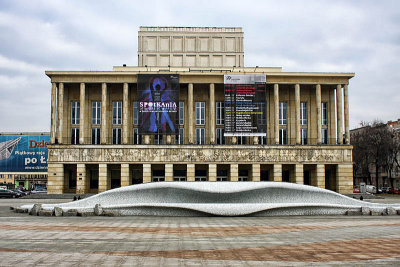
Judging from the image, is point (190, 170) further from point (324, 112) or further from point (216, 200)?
point (216, 200)

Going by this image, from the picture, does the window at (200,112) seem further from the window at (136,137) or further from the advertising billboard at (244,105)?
the window at (136,137)

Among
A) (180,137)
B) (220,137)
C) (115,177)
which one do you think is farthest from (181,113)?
(115,177)

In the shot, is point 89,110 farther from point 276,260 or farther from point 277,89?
point 276,260

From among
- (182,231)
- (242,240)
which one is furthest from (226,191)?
(242,240)

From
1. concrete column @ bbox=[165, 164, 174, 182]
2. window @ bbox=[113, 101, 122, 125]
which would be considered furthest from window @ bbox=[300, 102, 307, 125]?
window @ bbox=[113, 101, 122, 125]

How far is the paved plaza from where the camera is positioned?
9.29 metres

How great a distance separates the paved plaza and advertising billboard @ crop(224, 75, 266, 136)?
33736 mm

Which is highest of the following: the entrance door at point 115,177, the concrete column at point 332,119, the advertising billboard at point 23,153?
the concrete column at point 332,119

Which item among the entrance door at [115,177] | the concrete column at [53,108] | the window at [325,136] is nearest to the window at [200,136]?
the entrance door at [115,177]

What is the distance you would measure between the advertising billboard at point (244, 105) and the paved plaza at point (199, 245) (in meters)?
33.7

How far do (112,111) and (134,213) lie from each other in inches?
1363

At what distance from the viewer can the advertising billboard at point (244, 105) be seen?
164 feet

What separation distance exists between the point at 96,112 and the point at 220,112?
52.1 feet

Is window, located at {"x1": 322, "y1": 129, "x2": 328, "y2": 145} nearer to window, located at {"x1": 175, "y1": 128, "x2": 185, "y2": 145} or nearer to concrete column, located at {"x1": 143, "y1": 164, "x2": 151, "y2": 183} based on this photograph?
window, located at {"x1": 175, "y1": 128, "x2": 185, "y2": 145}
